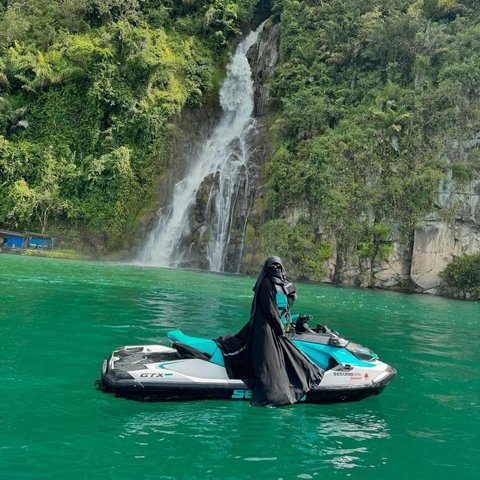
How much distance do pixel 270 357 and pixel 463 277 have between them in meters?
22.9

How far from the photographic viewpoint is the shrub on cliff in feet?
84.6

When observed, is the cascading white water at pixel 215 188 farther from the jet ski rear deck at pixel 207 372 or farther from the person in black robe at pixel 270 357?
the person in black robe at pixel 270 357

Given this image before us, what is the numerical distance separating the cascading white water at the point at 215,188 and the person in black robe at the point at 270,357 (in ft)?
75.4

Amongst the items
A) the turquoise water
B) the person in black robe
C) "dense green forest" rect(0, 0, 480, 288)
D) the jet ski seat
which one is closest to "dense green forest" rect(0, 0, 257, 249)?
"dense green forest" rect(0, 0, 480, 288)

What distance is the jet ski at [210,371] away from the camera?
19.2ft

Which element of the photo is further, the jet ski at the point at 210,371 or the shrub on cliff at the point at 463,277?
the shrub on cliff at the point at 463,277

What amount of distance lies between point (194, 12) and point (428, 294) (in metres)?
29.3

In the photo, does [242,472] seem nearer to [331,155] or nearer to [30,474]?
[30,474]

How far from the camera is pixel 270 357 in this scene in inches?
229

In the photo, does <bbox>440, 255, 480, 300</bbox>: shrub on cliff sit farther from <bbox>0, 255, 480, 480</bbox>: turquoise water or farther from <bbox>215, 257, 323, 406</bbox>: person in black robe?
<bbox>215, 257, 323, 406</bbox>: person in black robe

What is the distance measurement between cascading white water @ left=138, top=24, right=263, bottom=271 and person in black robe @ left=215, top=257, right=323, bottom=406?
22973mm

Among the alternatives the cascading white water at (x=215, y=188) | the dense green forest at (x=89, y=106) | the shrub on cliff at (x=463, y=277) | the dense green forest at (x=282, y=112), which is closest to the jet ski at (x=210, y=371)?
the dense green forest at (x=282, y=112)

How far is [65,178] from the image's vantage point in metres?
32.9

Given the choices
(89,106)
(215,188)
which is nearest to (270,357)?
(215,188)
